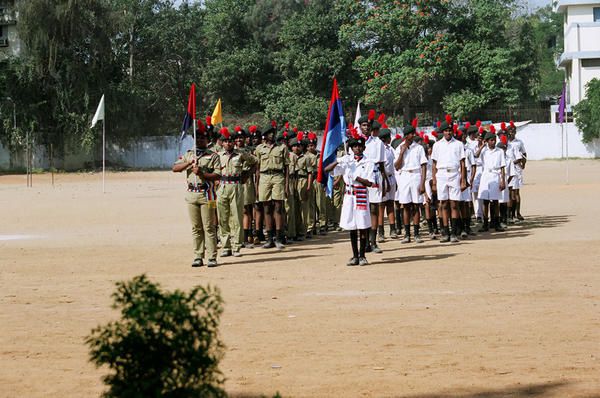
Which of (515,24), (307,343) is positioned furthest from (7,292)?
(515,24)

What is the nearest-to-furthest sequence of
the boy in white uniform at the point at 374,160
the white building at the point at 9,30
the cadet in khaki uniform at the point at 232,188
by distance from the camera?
the cadet in khaki uniform at the point at 232,188 → the boy in white uniform at the point at 374,160 → the white building at the point at 9,30

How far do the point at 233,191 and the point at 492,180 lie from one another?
20.7 ft

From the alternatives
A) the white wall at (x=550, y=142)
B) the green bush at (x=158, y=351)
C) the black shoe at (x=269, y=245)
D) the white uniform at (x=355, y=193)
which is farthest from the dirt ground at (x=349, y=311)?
the white wall at (x=550, y=142)

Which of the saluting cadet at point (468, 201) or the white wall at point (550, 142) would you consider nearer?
the saluting cadet at point (468, 201)

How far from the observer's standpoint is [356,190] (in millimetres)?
14703

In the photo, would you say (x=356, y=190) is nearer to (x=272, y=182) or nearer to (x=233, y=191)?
(x=233, y=191)

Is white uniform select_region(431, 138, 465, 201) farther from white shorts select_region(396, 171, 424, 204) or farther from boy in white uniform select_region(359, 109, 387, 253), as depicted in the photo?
boy in white uniform select_region(359, 109, 387, 253)

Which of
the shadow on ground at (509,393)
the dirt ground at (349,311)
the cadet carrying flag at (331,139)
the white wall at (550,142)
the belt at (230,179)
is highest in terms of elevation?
the white wall at (550,142)

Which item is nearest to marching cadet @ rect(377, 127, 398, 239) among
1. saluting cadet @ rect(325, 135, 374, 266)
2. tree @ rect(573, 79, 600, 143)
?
saluting cadet @ rect(325, 135, 374, 266)

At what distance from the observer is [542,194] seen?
101 feet

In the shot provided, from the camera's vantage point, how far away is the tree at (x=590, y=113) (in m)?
55.8

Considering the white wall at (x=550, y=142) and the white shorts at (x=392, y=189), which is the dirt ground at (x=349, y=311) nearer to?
the white shorts at (x=392, y=189)

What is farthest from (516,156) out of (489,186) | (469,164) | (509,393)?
(509,393)

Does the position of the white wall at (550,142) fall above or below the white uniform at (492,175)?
above
